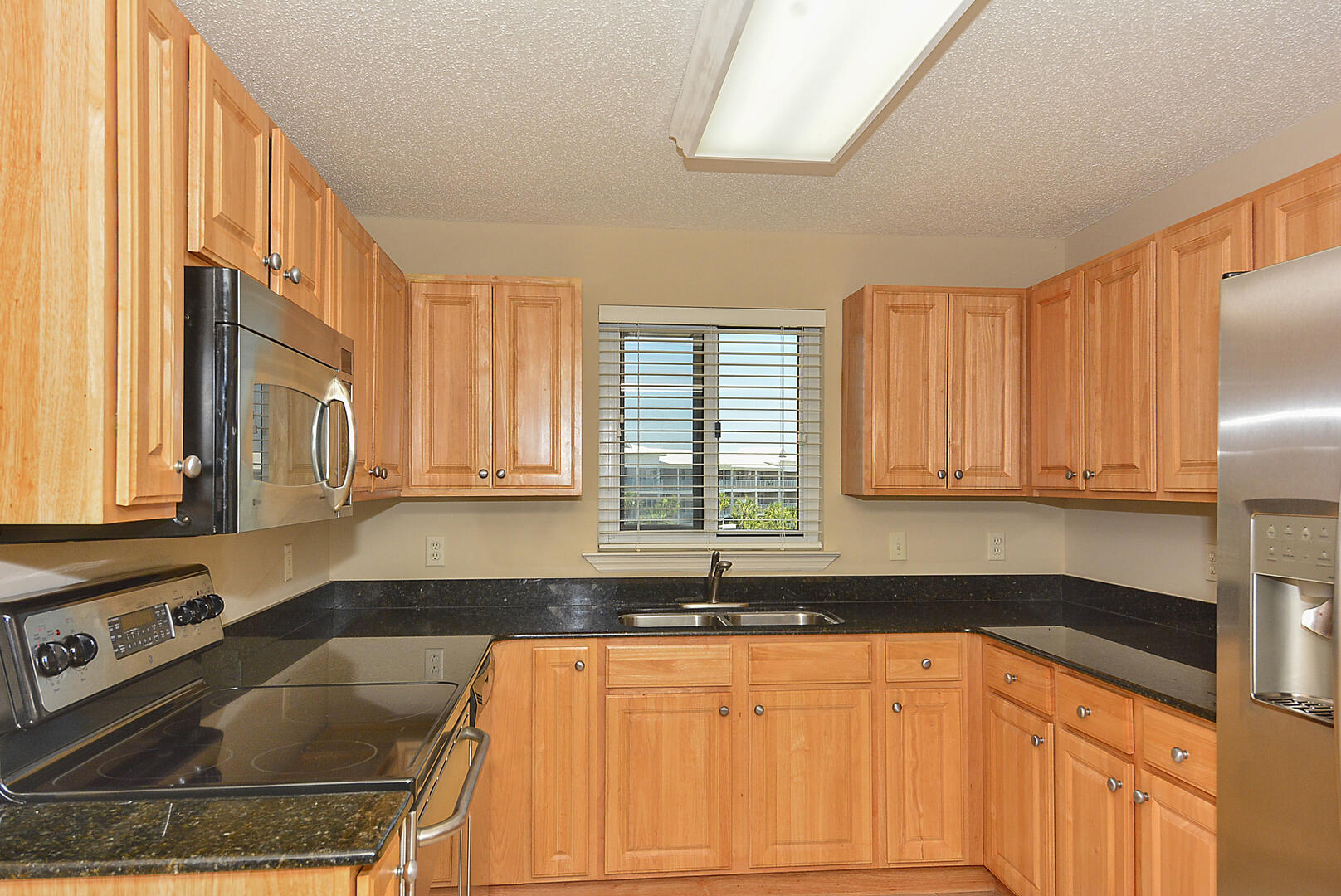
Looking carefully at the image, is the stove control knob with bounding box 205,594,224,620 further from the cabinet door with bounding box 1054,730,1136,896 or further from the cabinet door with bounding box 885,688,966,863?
the cabinet door with bounding box 1054,730,1136,896

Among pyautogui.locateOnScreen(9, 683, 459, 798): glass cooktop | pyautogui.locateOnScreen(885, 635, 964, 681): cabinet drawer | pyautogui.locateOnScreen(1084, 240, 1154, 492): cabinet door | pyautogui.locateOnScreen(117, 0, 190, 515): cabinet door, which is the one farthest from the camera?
pyautogui.locateOnScreen(885, 635, 964, 681): cabinet drawer

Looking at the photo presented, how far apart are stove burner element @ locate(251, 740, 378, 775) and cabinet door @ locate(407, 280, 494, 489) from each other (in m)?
1.48

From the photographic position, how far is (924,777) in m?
2.82

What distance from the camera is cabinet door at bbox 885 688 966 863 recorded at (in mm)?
2803

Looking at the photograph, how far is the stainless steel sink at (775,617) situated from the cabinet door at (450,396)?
111 cm

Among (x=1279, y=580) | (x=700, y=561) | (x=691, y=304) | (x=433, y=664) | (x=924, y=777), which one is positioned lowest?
(x=924, y=777)

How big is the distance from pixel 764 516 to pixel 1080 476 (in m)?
1.24

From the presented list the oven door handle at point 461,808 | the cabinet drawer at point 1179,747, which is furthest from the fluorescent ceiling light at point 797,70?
the cabinet drawer at point 1179,747

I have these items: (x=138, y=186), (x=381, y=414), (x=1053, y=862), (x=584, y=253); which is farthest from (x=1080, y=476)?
(x=138, y=186)

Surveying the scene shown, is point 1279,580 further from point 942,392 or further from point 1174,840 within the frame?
point 942,392

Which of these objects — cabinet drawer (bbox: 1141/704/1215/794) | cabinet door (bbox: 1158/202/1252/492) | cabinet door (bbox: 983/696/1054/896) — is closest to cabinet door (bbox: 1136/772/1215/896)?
cabinet drawer (bbox: 1141/704/1215/794)

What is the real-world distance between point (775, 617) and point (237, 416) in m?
2.36

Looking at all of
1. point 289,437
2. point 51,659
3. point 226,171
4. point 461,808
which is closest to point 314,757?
point 461,808

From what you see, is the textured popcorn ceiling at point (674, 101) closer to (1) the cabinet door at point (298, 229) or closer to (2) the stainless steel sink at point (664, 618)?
(1) the cabinet door at point (298, 229)
